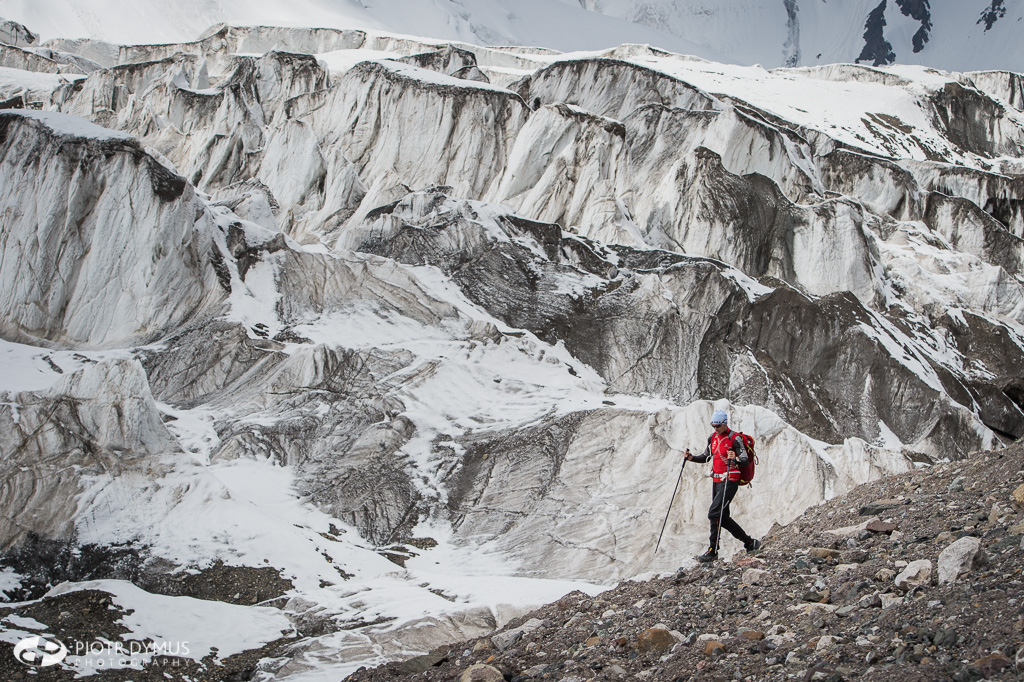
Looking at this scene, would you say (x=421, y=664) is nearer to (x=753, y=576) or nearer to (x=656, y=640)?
(x=656, y=640)

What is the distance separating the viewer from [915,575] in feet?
20.6

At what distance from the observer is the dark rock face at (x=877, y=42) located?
135750 millimetres

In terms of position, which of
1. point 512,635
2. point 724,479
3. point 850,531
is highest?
point 724,479

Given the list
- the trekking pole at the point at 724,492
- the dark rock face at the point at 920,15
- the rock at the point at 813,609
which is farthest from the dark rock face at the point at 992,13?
the rock at the point at 813,609

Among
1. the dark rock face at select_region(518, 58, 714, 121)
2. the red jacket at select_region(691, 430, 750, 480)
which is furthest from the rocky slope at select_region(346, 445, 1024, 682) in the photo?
the dark rock face at select_region(518, 58, 714, 121)

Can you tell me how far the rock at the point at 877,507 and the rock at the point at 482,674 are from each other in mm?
4409

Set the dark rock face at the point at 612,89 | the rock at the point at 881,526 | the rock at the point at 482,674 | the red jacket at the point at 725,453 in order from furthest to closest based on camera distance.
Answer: the dark rock face at the point at 612,89 < the red jacket at the point at 725,453 < the rock at the point at 881,526 < the rock at the point at 482,674

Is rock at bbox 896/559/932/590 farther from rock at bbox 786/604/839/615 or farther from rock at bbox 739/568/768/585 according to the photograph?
rock at bbox 739/568/768/585

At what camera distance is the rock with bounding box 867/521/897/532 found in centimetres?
788

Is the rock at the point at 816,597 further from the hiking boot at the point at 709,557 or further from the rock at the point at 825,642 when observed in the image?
the hiking boot at the point at 709,557

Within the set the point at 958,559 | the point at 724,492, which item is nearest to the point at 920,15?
the point at 724,492

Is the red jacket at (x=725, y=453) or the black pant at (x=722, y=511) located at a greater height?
the red jacket at (x=725, y=453)

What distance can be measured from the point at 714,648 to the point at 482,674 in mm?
2024

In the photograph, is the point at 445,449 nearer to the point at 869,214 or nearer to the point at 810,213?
Answer: the point at 810,213
